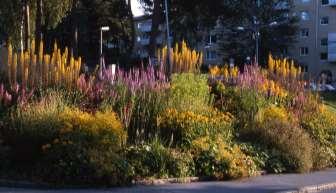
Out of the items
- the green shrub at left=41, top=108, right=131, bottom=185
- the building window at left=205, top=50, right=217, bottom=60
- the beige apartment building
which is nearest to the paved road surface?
the green shrub at left=41, top=108, right=131, bottom=185

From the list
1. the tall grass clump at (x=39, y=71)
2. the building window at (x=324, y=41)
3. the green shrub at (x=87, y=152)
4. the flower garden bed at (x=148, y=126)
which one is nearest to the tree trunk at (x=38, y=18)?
the flower garden bed at (x=148, y=126)

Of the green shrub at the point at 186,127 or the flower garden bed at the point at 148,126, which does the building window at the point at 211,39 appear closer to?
the flower garden bed at the point at 148,126

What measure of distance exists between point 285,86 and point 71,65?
8.11m

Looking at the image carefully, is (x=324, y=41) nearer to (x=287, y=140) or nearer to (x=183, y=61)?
(x=183, y=61)

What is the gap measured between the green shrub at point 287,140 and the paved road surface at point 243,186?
1.65 feet

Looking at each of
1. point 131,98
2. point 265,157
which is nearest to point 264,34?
point 265,157

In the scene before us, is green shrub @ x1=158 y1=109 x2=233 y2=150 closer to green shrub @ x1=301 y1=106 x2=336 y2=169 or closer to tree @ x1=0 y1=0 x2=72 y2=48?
green shrub @ x1=301 y1=106 x2=336 y2=169

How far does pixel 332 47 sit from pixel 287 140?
303ft

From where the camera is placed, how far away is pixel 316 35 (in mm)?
110188

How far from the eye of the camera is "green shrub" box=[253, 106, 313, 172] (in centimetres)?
1714

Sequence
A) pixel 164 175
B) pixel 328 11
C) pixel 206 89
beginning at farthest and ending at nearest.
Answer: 1. pixel 328 11
2. pixel 206 89
3. pixel 164 175

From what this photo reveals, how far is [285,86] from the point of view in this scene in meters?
22.5

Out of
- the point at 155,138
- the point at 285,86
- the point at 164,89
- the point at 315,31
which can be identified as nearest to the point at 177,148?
the point at 155,138

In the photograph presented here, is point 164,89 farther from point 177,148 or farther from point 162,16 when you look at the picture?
point 162,16
